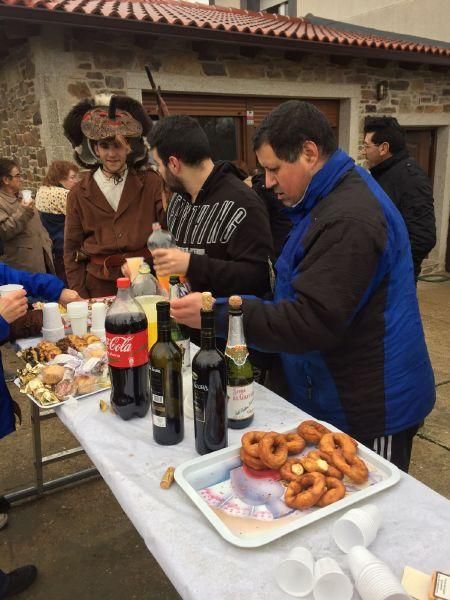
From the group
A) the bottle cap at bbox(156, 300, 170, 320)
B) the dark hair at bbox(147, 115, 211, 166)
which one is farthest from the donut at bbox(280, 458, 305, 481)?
the dark hair at bbox(147, 115, 211, 166)

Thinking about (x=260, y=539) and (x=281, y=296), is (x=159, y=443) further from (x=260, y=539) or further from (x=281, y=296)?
(x=281, y=296)

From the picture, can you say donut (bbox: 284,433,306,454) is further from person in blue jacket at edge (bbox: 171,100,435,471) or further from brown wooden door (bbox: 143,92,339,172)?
→ brown wooden door (bbox: 143,92,339,172)

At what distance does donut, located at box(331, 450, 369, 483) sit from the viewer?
1.28 meters

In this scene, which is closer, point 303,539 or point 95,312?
point 303,539

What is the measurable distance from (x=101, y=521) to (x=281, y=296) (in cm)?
204

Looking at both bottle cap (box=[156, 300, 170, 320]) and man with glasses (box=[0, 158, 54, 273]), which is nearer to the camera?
bottle cap (box=[156, 300, 170, 320])

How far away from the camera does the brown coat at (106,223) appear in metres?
3.21

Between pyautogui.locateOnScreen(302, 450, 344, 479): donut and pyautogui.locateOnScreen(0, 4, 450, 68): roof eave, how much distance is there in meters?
4.96

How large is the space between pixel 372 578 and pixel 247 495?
17.2 inches

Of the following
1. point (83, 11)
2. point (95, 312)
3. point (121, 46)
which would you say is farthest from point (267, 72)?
point (95, 312)

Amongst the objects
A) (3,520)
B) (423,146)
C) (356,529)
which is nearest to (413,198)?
(356,529)

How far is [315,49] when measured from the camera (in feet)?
22.1

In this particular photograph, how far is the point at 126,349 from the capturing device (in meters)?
1.60

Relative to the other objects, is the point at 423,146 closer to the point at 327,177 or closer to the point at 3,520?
the point at 327,177
